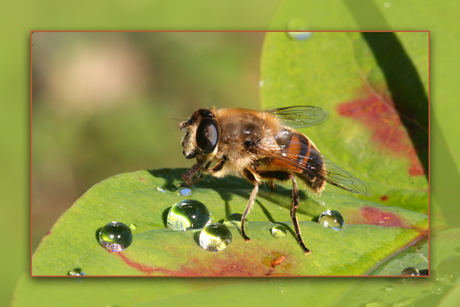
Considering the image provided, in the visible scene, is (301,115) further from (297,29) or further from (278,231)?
(278,231)

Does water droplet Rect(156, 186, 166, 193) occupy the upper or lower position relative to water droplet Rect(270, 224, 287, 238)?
upper

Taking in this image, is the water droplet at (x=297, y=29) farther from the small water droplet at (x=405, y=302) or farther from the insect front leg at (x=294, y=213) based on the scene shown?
the small water droplet at (x=405, y=302)

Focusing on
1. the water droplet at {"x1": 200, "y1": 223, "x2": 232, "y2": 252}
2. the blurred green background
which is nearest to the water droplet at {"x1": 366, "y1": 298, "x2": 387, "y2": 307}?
the water droplet at {"x1": 200, "y1": 223, "x2": 232, "y2": 252}

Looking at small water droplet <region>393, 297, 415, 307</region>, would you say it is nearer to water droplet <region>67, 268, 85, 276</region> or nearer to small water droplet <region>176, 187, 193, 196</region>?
small water droplet <region>176, 187, 193, 196</region>

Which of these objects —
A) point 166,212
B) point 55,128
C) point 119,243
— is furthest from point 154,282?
point 55,128

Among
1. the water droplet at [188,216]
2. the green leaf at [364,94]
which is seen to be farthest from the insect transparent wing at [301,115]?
the water droplet at [188,216]

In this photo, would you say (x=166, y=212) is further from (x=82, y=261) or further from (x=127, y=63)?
(x=127, y=63)
